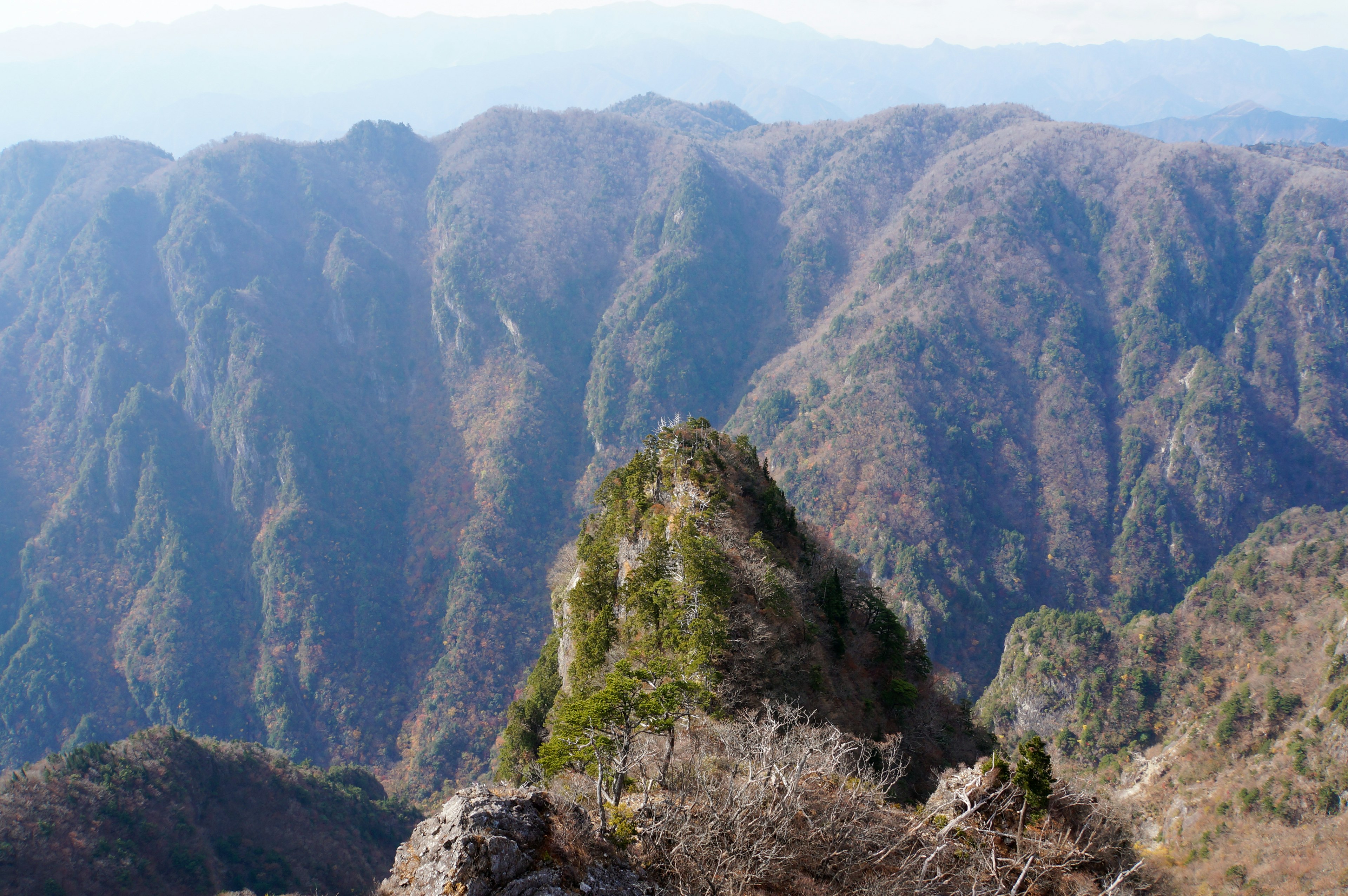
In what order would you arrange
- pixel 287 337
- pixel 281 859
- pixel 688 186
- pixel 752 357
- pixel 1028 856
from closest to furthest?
pixel 1028 856
pixel 281 859
pixel 287 337
pixel 752 357
pixel 688 186

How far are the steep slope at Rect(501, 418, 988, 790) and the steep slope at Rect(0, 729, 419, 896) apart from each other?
3419 cm

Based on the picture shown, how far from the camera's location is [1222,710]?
214 feet

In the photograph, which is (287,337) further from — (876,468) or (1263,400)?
(1263,400)

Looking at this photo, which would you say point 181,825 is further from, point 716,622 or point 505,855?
point 505,855

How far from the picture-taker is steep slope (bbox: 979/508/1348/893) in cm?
4669

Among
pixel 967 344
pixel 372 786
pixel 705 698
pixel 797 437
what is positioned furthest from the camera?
pixel 967 344

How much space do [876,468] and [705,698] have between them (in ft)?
369

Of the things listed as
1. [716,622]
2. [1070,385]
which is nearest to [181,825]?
[716,622]

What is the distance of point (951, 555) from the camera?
121688 millimetres

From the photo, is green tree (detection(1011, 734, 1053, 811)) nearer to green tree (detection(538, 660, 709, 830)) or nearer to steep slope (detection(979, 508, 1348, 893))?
green tree (detection(538, 660, 709, 830))

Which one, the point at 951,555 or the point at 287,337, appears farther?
the point at 287,337

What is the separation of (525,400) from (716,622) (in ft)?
449

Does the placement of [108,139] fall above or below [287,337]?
above

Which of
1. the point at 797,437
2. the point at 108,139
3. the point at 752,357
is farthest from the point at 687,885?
the point at 108,139
